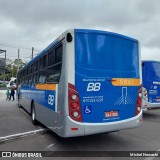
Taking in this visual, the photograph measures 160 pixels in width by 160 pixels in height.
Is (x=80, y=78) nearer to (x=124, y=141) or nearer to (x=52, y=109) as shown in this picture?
(x=52, y=109)

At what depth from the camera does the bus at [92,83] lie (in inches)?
182

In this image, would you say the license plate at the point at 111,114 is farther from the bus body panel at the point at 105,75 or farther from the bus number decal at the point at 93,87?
the bus number decal at the point at 93,87

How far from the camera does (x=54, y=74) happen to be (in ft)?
17.7

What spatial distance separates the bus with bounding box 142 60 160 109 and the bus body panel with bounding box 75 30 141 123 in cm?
437

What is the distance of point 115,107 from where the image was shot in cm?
519

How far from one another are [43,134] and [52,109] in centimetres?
163

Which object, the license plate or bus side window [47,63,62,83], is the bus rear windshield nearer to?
bus side window [47,63,62,83]

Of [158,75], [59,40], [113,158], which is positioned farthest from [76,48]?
[158,75]

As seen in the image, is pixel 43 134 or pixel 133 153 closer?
pixel 133 153

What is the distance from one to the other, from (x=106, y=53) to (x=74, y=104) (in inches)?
61.3

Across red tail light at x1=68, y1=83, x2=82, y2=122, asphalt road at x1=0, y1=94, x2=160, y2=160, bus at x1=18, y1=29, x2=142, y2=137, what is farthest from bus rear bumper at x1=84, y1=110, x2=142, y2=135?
asphalt road at x1=0, y1=94, x2=160, y2=160

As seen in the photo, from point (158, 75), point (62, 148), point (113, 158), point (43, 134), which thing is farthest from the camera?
point (158, 75)

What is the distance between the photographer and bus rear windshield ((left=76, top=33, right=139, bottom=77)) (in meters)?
4.81

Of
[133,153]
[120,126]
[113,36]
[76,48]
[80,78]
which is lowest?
[133,153]
